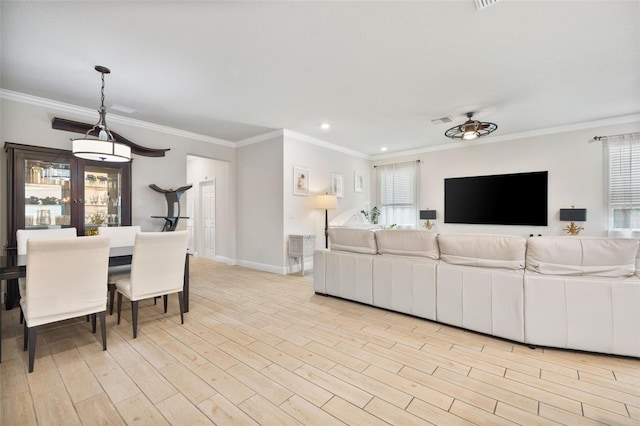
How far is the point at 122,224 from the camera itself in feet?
14.0

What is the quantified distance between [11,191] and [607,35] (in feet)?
21.5

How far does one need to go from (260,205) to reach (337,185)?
6.40 ft

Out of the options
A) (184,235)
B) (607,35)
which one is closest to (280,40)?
(184,235)

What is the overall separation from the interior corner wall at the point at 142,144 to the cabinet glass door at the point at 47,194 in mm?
233

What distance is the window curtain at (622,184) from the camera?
4480 mm

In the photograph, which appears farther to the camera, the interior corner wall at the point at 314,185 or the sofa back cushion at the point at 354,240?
the interior corner wall at the point at 314,185

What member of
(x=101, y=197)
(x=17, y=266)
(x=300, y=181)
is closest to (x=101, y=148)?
(x=17, y=266)

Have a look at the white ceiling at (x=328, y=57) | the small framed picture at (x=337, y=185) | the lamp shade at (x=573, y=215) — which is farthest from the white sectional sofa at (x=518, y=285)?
the lamp shade at (x=573, y=215)

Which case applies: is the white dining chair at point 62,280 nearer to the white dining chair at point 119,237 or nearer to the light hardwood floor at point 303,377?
the light hardwood floor at point 303,377

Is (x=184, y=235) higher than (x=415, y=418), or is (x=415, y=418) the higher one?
(x=184, y=235)

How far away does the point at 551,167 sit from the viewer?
5223 millimetres

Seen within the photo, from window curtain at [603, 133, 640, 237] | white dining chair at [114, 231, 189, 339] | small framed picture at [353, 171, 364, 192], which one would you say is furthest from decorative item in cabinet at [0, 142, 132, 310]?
window curtain at [603, 133, 640, 237]

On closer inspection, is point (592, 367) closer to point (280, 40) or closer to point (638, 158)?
point (280, 40)

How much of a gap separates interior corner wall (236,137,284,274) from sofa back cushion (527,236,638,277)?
3.83m
